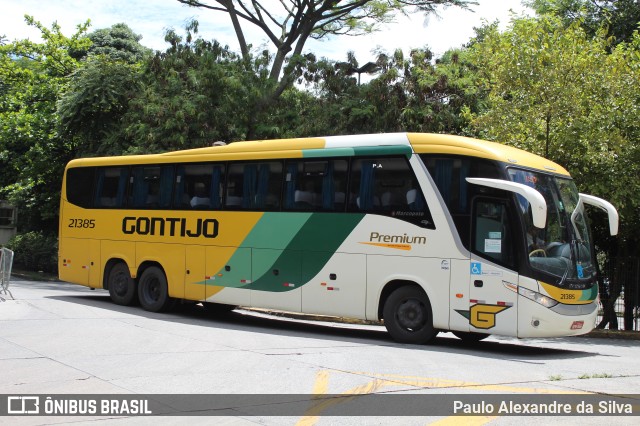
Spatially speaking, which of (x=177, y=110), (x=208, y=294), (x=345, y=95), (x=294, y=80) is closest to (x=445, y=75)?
(x=345, y=95)

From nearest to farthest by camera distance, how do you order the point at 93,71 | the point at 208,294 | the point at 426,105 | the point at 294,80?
the point at 208,294 → the point at 426,105 → the point at 294,80 → the point at 93,71

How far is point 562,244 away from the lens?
13.2 meters

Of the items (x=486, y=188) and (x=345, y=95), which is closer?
(x=486, y=188)

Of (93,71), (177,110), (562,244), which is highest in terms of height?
(93,71)

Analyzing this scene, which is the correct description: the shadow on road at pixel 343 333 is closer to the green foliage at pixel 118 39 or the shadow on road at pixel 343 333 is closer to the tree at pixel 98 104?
the tree at pixel 98 104

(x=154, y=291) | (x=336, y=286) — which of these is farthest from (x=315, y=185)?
(x=154, y=291)

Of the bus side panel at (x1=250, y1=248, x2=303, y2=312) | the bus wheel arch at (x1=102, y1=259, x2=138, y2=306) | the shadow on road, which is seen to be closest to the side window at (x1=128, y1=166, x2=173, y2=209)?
the bus wheel arch at (x1=102, y1=259, x2=138, y2=306)

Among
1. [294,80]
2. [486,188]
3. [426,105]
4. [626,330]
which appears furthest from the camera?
[294,80]

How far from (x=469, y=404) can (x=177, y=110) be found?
2138cm

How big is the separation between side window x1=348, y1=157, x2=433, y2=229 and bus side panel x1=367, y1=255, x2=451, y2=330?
27.9 inches

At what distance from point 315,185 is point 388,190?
167cm

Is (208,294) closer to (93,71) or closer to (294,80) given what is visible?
(294,80)

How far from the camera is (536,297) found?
12.7m

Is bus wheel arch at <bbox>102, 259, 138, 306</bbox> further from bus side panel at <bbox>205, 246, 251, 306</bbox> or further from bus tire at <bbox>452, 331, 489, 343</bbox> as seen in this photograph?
bus tire at <bbox>452, 331, 489, 343</bbox>
